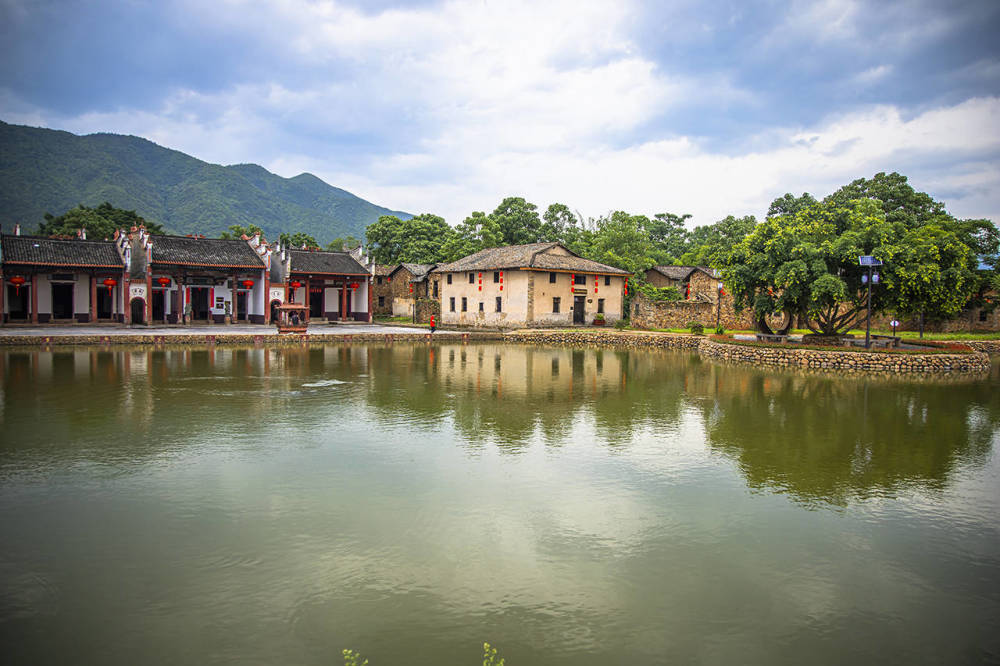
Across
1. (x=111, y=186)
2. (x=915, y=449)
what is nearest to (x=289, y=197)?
(x=111, y=186)

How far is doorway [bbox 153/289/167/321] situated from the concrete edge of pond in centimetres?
990

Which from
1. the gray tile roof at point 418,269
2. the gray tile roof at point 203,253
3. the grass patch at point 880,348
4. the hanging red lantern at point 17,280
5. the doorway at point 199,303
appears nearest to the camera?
the grass patch at point 880,348

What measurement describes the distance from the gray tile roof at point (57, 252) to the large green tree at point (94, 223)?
11.8 m

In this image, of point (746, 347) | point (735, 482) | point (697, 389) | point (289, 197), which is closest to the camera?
point (735, 482)

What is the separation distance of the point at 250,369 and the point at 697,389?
14723 mm

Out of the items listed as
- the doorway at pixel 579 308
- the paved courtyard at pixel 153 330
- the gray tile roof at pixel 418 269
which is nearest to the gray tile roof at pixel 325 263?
the paved courtyard at pixel 153 330

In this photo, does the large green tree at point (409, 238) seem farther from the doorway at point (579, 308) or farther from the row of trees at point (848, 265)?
the row of trees at point (848, 265)

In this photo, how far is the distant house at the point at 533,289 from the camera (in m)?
42.2

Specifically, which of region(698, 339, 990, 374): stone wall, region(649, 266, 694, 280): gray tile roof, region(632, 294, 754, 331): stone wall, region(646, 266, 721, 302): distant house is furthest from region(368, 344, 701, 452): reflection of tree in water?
region(649, 266, 694, 280): gray tile roof

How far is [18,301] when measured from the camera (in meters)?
37.0

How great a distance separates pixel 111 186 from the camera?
10794cm

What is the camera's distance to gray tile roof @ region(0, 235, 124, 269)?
35062mm

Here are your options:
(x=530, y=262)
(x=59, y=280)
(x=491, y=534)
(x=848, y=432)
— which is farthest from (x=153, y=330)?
(x=848, y=432)

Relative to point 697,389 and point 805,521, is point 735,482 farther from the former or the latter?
point 697,389
